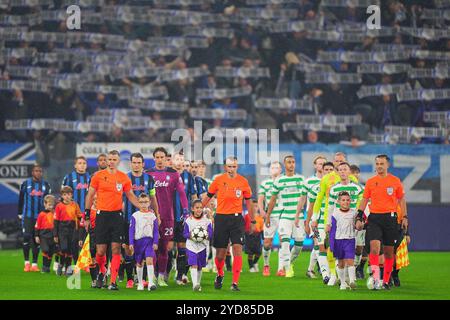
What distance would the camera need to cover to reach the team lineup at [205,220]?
54.3 ft

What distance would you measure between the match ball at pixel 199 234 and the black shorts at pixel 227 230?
244mm

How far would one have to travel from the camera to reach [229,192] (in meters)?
16.8

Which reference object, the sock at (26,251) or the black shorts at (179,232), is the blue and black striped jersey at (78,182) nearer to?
the sock at (26,251)

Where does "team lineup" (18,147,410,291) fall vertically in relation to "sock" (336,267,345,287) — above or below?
above

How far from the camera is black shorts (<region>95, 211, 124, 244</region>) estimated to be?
16.3 meters

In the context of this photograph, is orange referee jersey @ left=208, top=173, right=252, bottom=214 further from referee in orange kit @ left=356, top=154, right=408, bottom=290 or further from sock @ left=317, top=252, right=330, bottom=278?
sock @ left=317, top=252, right=330, bottom=278

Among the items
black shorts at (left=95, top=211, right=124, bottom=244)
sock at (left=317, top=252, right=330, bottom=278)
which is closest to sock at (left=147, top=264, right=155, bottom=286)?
black shorts at (left=95, top=211, right=124, bottom=244)

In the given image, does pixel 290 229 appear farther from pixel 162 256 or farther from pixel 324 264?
pixel 162 256

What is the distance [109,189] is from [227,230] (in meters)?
2.20

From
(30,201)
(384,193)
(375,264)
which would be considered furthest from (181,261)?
(30,201)

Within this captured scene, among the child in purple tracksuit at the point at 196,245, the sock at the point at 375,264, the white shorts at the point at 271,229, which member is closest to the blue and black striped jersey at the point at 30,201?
the white shorts at the point at 271,229

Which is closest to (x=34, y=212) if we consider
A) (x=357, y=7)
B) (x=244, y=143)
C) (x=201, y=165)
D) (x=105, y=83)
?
(x=201, y=165)

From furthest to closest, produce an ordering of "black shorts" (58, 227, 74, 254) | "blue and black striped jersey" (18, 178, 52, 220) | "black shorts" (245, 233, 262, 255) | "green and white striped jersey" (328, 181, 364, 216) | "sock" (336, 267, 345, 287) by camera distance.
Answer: "blue and black striped jersey" (18, 178, 52, 220), "black shorts" (245, 233, 262, 255), "black shorts" (58, 227, 74, 254), "green and white striped jersey" (328, 181, 364, 216), "sock" (336, 267, 345, 287)

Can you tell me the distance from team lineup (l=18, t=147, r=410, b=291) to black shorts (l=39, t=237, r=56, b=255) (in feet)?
2.26
